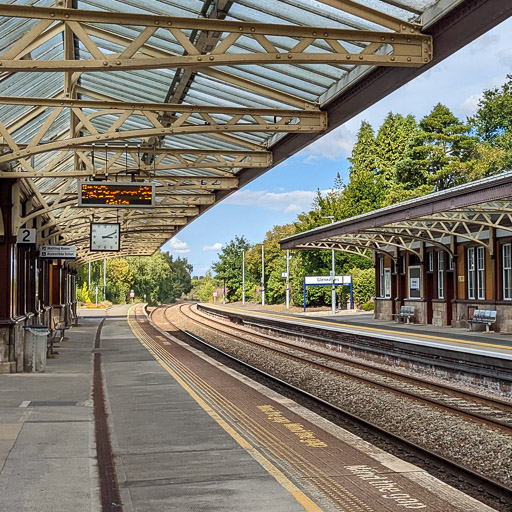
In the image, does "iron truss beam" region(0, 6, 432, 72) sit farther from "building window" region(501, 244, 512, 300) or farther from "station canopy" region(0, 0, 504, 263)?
"building window" region(501, 244, 512, 300)

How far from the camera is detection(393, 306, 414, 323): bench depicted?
31859mm

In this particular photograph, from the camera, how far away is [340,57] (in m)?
8.45

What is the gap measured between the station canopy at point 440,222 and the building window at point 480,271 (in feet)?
1.54

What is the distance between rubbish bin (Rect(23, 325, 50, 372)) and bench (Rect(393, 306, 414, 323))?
19.5m

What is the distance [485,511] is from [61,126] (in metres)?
13.6

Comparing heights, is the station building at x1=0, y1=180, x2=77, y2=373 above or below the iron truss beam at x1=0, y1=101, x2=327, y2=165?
below

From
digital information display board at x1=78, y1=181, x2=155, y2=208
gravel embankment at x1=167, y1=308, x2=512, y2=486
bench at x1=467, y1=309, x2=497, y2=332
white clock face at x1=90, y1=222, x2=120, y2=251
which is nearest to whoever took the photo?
gravel embankment at x1=167, y1=308, x2=512, y2=486

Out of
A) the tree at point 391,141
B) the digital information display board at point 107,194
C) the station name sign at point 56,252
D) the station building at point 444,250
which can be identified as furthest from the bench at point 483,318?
the tree at point 391,141

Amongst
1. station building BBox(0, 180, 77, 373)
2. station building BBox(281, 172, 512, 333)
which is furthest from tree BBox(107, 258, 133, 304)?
A: station building BBox(0, 180, 77, 373)

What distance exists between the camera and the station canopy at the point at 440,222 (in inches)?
738

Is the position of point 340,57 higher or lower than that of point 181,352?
higher

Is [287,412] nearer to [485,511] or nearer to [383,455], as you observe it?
[383,455]

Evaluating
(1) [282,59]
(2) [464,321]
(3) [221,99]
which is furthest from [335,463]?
(2) [464,321]

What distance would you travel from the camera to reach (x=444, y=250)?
95.9ft
